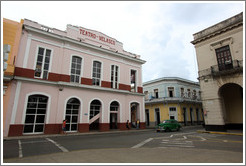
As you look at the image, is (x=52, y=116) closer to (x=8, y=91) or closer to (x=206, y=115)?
(x=8, y=91)

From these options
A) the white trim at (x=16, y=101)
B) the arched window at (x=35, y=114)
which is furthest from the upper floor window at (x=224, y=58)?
the white trim at (x=16, y=101)

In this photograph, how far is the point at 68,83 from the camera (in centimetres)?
1662

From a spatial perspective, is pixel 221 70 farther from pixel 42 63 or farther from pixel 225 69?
pixel 42 63

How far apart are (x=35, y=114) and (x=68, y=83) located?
4.42 m

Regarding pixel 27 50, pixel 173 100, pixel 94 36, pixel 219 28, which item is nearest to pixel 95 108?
pixel 94 36

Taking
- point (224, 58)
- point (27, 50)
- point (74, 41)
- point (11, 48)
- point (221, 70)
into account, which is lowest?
point (221, 70)

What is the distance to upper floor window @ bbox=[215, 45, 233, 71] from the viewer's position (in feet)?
52.7

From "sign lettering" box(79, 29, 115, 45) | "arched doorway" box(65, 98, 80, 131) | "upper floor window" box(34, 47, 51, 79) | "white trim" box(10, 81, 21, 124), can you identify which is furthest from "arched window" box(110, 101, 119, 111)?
"white trim" box(10, 81, 21, 124)

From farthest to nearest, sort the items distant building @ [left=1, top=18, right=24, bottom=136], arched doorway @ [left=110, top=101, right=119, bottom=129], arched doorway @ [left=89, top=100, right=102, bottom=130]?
arched doorway @ [left=110, top=101, right=119, bottom=129], arched doorway @ [left=89, top=100, right=102, bottom=130], distant building @ [left=1, top=18, right=24, bottom=136]

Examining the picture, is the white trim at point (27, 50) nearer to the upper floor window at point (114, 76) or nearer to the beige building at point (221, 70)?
the upper floor window at point (114, 76)

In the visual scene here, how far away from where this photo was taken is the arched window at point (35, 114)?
1448cm

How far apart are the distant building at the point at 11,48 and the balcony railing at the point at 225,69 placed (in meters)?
20.2

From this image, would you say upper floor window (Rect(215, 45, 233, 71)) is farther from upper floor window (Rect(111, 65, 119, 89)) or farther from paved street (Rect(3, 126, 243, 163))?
upper floor window (Rect(111, 65, 119, 89))

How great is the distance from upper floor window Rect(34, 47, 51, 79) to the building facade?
21927 mm
